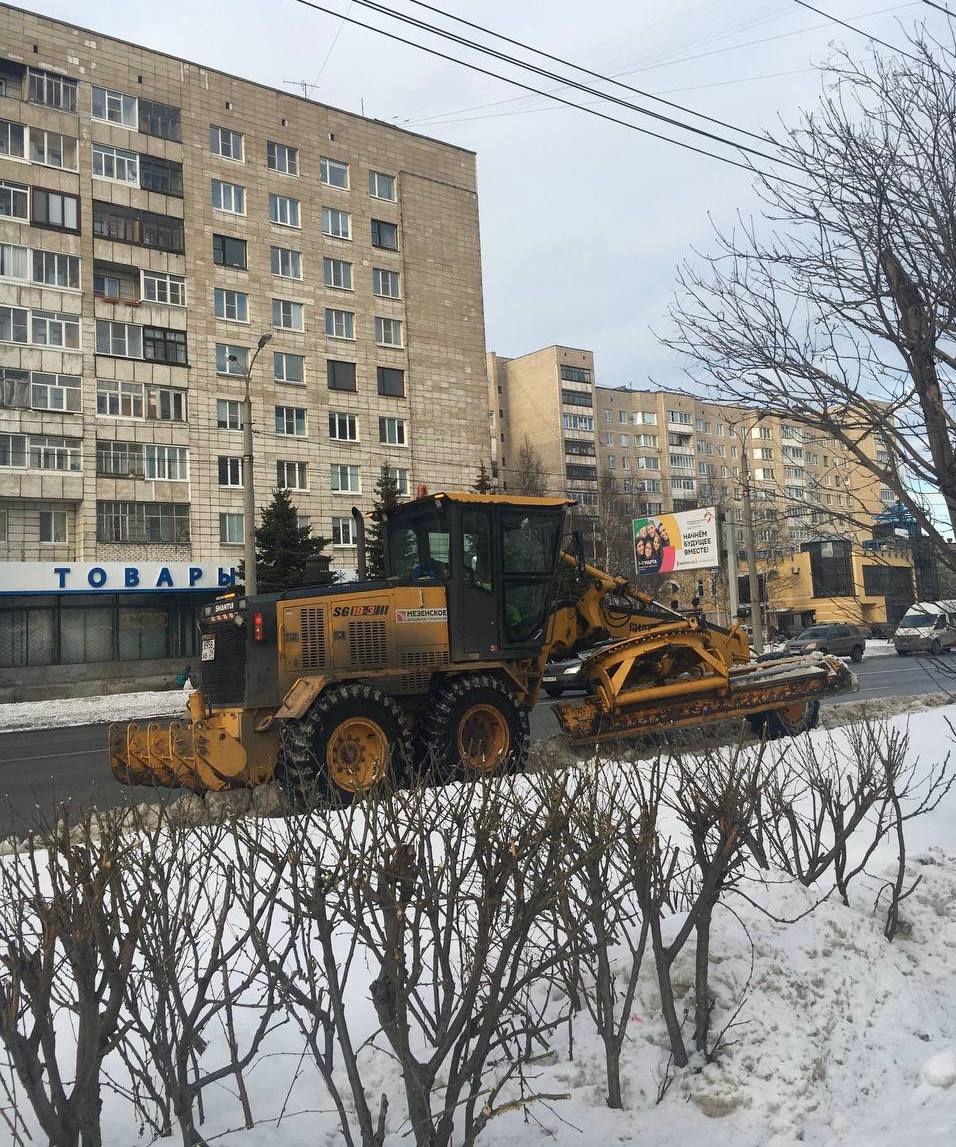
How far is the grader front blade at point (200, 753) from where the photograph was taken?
8328 mm

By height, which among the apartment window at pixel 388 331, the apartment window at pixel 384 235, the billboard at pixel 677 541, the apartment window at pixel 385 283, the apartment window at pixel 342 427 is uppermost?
the apartment window at pixel 384 235

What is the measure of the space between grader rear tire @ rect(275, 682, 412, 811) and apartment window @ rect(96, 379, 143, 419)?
30.5m

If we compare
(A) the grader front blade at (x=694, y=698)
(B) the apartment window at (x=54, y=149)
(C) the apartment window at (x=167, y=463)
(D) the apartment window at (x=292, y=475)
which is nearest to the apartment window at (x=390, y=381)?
(D) the apartment window at (x=292, y=475)

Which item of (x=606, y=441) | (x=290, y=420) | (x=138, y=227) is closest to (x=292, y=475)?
(x=290, y=420)

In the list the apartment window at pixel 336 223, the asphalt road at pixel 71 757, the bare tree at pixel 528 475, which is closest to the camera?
the asphalt road at pixel 71 757

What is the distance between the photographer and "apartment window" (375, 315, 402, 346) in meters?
43.4

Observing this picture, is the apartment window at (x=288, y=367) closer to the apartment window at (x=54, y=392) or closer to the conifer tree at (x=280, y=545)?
the apartment window at (x=54, y=392)

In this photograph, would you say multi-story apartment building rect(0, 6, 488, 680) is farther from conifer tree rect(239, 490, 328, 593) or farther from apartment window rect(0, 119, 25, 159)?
conifer tree rect(239, 490, 328, 593)

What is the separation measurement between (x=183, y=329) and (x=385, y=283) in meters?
10.1

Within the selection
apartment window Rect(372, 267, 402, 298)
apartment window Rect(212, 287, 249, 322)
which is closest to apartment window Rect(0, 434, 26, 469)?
apartment window Rect(212, 287, 249, 322)

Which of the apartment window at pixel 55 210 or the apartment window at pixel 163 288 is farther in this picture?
the apartment window at pixel 163 288

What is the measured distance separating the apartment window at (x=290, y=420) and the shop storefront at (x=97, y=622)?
655 cm

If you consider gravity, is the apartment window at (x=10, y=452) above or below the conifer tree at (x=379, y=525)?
above

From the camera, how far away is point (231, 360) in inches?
1542
